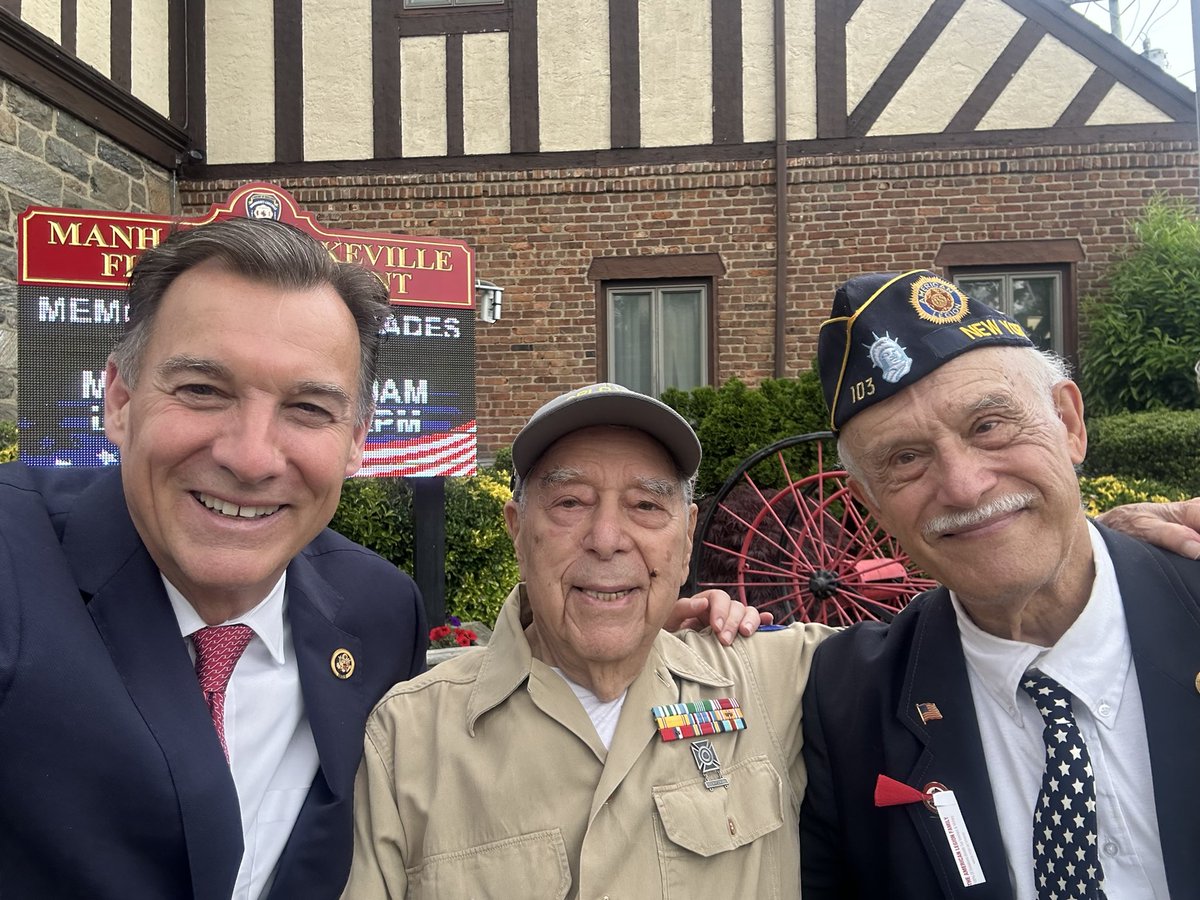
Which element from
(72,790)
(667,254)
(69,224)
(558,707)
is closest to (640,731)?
(558,707)

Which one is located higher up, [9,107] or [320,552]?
[9,107]

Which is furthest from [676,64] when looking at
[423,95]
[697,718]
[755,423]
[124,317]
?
[697,718]

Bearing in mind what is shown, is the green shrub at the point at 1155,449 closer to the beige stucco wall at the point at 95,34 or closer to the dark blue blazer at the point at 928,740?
the dark blue blazer at the point at 928,740

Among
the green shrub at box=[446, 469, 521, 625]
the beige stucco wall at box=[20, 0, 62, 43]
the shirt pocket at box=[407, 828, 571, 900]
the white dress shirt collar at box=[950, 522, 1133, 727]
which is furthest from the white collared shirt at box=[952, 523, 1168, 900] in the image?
the beige stucco wall at box=[20, 0, 62, 43]

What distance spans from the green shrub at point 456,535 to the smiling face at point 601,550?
3.53 metres

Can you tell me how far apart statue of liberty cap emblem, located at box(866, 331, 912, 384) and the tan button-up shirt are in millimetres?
769

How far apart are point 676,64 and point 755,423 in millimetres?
3595

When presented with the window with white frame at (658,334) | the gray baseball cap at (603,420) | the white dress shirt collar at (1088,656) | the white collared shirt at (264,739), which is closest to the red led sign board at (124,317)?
the gray baseball cap at (603,420)

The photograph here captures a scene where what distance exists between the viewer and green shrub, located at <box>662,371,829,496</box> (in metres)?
5.99

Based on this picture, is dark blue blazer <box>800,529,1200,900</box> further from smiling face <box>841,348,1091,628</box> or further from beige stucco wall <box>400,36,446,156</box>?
beige stucco wall <box>400,36,446,156</box>

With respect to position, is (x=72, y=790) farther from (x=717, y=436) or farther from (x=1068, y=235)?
(x=1068, y=235)

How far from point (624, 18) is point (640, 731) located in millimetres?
7337

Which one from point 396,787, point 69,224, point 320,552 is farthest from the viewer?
point 69,224

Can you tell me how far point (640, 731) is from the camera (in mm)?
1751
